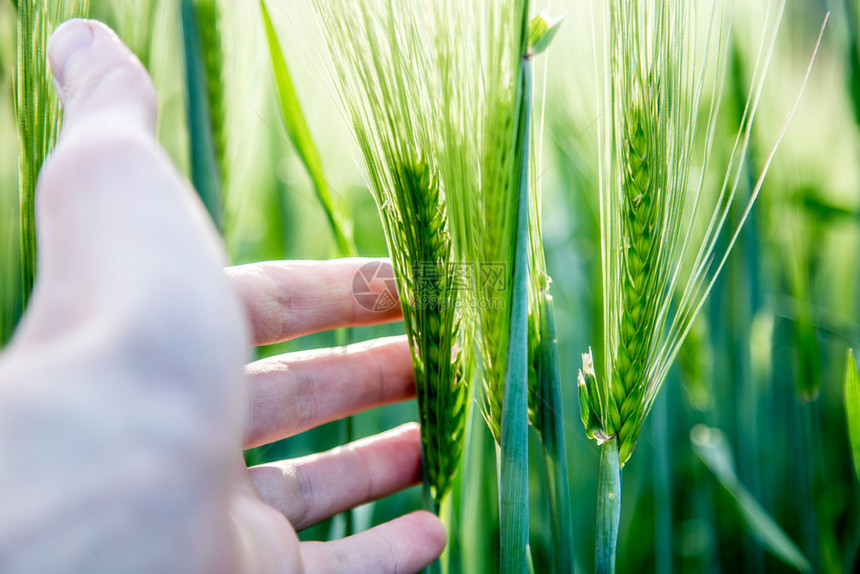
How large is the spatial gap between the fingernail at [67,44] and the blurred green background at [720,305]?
18cm

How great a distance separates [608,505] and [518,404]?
111 millimetres

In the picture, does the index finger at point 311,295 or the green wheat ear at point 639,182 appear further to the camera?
the index finger at point 311,295

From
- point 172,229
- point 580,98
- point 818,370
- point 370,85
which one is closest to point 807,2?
point 580,98

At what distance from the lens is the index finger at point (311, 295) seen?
1.86ft

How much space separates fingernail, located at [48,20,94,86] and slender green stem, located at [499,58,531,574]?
0.34 meters

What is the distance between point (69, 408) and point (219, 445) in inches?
2.6

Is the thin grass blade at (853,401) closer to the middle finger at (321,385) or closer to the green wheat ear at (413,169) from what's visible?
the green wheat ear at (413,169)

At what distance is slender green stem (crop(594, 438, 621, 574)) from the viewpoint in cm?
40

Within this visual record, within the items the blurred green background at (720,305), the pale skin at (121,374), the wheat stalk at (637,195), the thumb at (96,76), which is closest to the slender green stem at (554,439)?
the wheat stalk at (637,195)

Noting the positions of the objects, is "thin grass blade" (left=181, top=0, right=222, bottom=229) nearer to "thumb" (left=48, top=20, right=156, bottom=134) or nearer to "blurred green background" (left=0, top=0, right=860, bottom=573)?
"blurred green background" (left=0, top=0, right=860, bottom=573)

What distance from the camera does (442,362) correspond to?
452mm

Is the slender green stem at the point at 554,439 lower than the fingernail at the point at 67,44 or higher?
lower

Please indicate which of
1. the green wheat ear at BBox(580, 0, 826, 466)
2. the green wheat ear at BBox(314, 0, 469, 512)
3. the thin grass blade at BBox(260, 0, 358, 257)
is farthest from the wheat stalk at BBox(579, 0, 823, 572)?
the thin grass blade at BBox(260, 0, 358, 257)

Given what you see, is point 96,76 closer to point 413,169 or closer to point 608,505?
point 413,169
